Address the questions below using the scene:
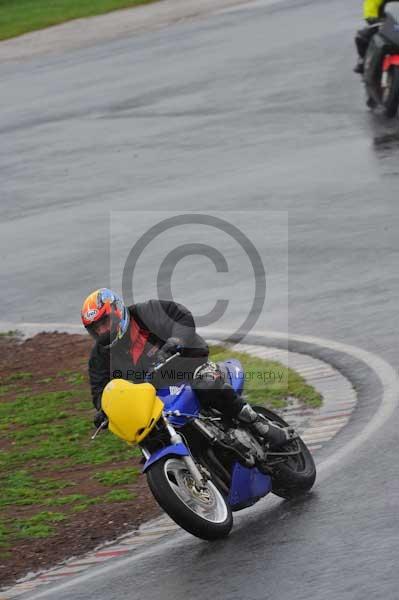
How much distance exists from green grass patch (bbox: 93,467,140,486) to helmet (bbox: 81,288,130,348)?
1663 mm

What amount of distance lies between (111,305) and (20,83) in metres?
19.8

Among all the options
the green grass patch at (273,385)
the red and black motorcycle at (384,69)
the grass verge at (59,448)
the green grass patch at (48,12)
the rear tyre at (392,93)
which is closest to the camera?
the grass verge at (59,448)

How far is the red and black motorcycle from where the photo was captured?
67.2 ft

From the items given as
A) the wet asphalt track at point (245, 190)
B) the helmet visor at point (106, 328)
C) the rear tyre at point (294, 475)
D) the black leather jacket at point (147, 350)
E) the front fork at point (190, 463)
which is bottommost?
the wet asphalt track at point (245, 190)

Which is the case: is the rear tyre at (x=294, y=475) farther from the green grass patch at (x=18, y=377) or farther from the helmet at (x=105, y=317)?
the green grass patch at (x=18, y=377)

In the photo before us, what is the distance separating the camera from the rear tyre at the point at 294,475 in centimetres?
900

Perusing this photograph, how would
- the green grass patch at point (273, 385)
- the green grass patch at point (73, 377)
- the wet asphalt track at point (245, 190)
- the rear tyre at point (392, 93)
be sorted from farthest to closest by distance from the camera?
the rear tyre at point (392, 93), the green grass patch at point (73, 377), the green grass patch at point (273, 385), the wet asphalt track at point (245, 190)

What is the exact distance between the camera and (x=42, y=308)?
15367mm

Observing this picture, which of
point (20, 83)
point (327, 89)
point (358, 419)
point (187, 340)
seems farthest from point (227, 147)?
point (187, 340)

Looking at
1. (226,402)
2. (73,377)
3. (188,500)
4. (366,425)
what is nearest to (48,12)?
(73,377)

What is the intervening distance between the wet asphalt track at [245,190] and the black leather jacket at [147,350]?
112cm

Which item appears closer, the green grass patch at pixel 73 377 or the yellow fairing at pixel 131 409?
the yellow fairing at pixel 131 409

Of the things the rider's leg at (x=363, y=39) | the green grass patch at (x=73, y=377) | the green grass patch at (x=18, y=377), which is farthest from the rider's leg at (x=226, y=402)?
the rider's leg at (x=363, y=39)

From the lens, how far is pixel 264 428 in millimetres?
9125
